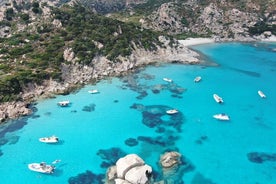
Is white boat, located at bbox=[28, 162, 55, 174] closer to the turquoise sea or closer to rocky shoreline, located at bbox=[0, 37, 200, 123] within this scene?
the turquoise sea

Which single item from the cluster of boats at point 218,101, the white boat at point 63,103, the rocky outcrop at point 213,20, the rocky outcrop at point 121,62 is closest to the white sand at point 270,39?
the rocky outcrop at point 213,20

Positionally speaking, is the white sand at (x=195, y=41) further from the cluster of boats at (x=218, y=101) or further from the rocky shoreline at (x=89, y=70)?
the cluster of boats at (x=218, y=101)

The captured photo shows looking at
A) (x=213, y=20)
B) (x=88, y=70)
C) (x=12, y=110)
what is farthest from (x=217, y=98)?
(x=213, y=20)

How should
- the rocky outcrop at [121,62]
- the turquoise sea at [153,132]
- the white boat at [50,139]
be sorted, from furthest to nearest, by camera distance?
the rocky outcrop at [121,62], the white boat at [50,139], the turquoise sea at [153,132]

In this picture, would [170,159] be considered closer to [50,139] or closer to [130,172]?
[130,172]

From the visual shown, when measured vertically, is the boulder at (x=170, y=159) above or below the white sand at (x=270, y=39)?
above

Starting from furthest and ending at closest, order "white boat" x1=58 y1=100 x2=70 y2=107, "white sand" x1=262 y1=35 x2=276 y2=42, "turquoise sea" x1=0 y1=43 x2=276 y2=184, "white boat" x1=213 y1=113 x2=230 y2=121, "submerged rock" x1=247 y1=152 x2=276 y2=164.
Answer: "white sand" x1=262 y1=35 x2=276 y2=42
"white boat" x1=58 y1=100 x2=70 y2=107
"white boat" x1=213 y1=113 x2=230 y2=121
"submerged rock" x1=247 y1=152 x2=276 y2=164
"turquoise sea" x1=0 y1=43 x2=276 y2=184

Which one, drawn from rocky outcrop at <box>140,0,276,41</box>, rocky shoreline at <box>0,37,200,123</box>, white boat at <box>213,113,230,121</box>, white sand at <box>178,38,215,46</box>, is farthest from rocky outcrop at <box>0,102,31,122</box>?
rocky outcrop at <box>140,0,276,41</box>

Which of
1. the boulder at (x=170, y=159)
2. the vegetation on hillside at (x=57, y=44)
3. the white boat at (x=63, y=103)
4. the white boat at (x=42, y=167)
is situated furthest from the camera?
the vegetation on hillside at (x=57, y=44)
